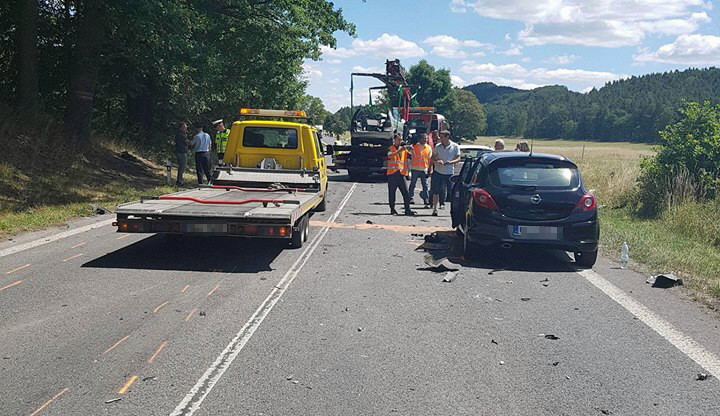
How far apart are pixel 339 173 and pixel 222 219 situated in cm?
2258

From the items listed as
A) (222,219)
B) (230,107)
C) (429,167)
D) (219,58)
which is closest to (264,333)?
(222,219)

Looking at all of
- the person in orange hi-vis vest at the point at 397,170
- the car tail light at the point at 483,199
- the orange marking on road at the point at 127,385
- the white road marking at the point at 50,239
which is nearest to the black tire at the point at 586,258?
the car tail light at the point at 483,199

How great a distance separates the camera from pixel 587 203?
9602mm

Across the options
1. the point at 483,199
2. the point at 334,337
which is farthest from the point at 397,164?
the point at 334,337

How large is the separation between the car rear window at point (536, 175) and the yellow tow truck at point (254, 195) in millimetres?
2861

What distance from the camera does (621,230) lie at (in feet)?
43.8

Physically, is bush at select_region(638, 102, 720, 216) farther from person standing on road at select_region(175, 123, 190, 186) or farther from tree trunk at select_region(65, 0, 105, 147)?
tree trunk at select_region(65, 0, 105, 147)

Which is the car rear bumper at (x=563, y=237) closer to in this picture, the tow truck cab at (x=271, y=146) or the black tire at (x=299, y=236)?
the black tire at (x=299, y=236)

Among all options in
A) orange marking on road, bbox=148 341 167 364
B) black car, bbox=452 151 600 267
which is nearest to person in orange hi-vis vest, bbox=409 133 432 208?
black car, bbox=452 151 600 267

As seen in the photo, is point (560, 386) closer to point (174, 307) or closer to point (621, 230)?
point (174, 307)

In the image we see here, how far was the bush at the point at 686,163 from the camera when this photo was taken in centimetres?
1595

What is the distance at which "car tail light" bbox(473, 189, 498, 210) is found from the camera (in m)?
9.66

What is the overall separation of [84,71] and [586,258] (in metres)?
15.0

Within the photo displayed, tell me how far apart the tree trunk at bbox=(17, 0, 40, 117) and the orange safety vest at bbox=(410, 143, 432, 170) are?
34.1ft
